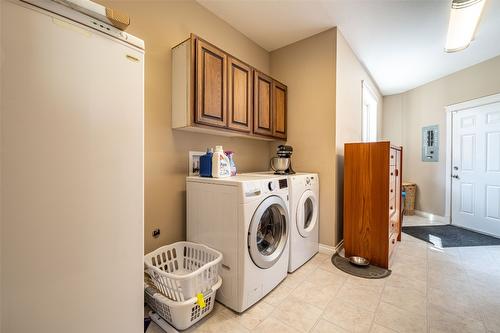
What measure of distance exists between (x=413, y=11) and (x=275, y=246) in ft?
8.81

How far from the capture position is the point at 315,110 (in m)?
2.50

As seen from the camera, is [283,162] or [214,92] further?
[283,162]

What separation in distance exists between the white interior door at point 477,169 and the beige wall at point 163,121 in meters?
4.06

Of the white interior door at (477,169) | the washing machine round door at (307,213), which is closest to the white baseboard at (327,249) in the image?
the washing machine round door at (307,213)

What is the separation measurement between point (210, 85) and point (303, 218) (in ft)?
5.00

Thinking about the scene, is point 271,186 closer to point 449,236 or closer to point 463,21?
point 463,21

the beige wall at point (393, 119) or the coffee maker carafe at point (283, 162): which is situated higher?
the beige wall at point (393, 119)

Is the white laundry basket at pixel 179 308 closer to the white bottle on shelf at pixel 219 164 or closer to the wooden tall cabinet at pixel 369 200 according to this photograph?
the white bottle on shelf at pixel 219 164

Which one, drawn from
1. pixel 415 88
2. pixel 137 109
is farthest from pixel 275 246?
pixel 415 88

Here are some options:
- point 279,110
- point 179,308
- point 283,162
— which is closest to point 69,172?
point 179,308

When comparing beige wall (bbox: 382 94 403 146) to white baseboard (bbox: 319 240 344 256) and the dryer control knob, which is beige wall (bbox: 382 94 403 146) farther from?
the dryer control knob

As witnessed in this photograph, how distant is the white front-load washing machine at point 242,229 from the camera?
4.63ft

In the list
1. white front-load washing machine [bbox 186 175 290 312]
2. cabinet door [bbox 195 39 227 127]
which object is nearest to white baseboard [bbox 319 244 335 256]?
white front-load washing machine [bbox 186 175 290 312]

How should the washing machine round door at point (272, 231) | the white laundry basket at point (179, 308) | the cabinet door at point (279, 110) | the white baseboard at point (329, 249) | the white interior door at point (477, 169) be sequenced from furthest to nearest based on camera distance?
the white interior door at point (477, 169) < the cabinet door at point (279, 110) < the white baseboard at point (329, 249) < the washing machine round door at point (272, 231) < the white laundry basket at point (179, 308)
